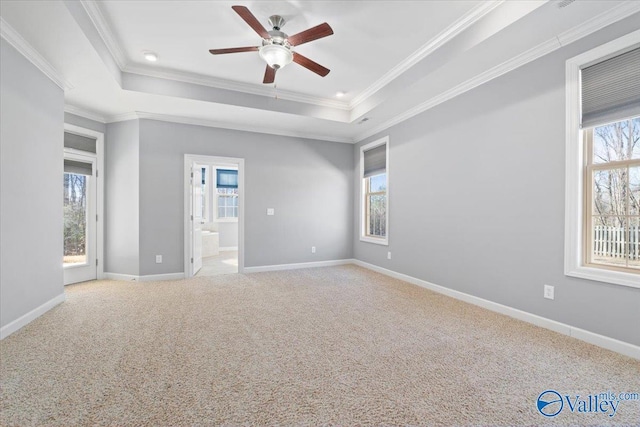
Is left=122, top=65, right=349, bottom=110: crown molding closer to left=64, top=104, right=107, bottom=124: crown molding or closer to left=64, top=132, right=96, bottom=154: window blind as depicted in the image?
left=64, top=104, right=107, bottom=124: crown molding

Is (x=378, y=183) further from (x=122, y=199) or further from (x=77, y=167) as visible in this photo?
(x=77, y=167)

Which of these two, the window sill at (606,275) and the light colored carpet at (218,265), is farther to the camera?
the light colored carpet at (218,265)

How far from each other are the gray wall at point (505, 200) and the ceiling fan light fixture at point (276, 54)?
2216mm

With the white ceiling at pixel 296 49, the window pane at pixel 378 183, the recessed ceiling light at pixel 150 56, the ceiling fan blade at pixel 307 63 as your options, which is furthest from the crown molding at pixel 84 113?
the window pane at pixel 378 183

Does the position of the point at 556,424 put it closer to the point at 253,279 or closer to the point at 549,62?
the point at 549,62

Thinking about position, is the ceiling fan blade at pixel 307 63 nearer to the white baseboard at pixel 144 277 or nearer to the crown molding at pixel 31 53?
the crown molding at pixel 31 53

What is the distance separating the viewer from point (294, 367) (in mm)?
2010

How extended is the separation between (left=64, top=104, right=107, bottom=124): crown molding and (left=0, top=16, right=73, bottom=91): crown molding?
826 mm

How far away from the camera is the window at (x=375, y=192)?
4.99m

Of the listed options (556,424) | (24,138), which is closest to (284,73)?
(24,138)

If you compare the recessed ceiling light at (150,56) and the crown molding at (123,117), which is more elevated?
the recessed ceiling light at (150,56)

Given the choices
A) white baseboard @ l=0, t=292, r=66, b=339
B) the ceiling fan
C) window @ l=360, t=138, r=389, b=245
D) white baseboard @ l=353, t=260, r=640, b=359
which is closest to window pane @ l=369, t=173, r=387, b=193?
window @ l=360, t=138, r=389, b=245

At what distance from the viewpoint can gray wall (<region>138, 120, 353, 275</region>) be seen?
4.53 meters

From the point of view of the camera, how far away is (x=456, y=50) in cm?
281
